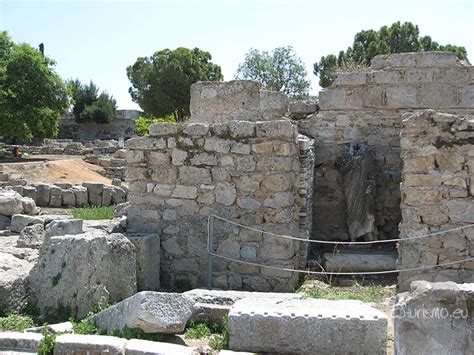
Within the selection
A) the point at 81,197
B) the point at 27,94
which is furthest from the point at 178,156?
the point at 27,94

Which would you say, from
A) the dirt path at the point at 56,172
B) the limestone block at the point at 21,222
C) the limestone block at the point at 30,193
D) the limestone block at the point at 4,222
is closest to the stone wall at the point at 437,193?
the limestone block at the point at 21,222

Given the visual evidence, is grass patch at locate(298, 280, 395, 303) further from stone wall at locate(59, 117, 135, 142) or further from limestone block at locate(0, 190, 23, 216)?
stone wall at locate(59, 117, 135, 142)

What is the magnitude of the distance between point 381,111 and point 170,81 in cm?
3150

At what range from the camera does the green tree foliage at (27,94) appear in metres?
26.6

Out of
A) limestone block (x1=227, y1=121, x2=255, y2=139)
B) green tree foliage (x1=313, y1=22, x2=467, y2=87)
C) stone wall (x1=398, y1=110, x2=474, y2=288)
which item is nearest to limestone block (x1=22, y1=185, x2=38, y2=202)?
limestone block (x1=227, y1=121, x2=255, y2=139)

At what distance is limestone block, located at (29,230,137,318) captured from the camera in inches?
214

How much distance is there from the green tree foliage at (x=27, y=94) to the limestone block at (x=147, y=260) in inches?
884

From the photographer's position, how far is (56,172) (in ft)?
74.9

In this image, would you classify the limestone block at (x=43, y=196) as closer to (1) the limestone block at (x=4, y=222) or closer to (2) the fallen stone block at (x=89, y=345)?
(1) the limestone block at (x=4, y=222)

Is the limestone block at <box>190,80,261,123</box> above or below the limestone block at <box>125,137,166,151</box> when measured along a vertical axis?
above

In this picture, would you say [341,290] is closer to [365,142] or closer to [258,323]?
[258,323]

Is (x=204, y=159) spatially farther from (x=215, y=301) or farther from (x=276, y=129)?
(x=215, y=301)

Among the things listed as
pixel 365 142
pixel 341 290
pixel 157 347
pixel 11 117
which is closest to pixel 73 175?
pixel 11 117

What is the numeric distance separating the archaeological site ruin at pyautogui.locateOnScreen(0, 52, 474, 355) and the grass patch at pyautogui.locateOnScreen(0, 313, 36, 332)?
21cm
